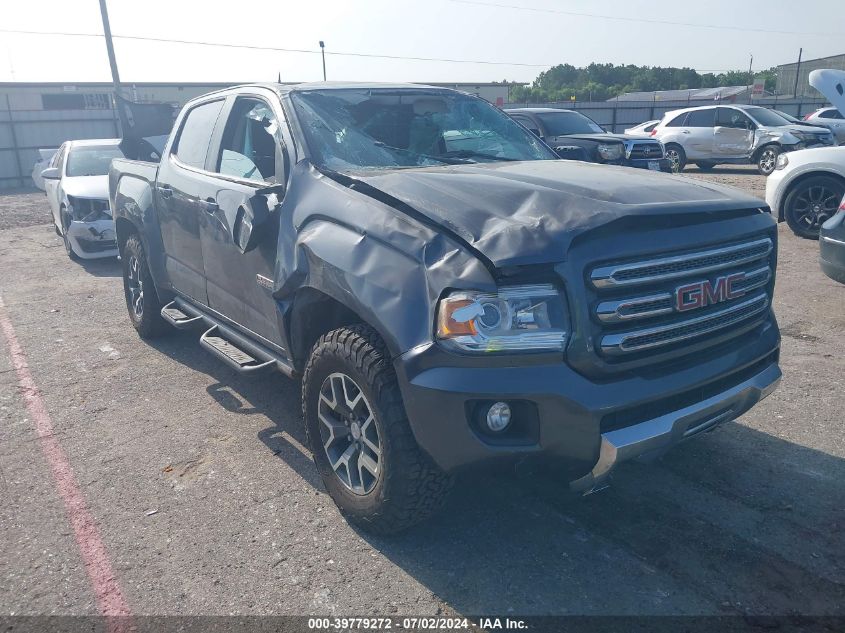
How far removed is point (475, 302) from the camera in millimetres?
2635

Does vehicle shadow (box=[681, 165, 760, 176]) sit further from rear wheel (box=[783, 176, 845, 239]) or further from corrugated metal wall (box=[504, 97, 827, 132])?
rear wheel (box=[783, 176, 845, 239])

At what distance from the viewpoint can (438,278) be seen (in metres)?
2.70

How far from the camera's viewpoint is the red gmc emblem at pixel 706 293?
2900 mm

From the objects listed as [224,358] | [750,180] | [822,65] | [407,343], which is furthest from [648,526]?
[822,65]

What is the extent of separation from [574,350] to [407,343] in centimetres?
63

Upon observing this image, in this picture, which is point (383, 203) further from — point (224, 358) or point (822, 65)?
point (822, 65)

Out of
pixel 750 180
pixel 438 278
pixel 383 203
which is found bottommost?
pixel 750 180

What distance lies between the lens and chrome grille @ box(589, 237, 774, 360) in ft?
8.95

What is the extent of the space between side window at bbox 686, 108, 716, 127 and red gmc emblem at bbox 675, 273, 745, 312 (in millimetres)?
18104

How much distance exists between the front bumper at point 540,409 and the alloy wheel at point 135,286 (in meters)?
4.06

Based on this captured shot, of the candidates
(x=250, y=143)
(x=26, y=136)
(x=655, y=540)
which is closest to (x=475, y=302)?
(x=655, y=540)

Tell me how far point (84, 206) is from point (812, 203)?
10078 mm

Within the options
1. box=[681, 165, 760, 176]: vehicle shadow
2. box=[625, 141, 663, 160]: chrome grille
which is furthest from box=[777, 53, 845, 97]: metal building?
box=[625, 141, 663, 160]: chrome grille

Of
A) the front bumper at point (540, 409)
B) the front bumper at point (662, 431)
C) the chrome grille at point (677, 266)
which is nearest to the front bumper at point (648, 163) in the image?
the chrome grille at point (677, 266)
